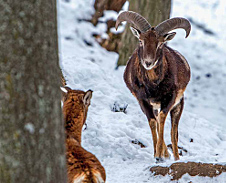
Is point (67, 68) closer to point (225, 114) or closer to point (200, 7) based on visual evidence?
point (225, 114)

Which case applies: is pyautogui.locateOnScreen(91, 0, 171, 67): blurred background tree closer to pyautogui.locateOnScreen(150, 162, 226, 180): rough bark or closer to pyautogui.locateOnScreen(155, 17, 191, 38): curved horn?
pyautogui.locateOnScreen(155, 17, 191, 38): curved horn

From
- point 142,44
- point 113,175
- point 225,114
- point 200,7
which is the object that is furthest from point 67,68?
point 200,7

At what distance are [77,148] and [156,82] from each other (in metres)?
3.35

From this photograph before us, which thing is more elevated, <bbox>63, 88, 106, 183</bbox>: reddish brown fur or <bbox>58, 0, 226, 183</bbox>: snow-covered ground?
<bbox>63, 88, 106, 183</bbox>: reddish brown fur

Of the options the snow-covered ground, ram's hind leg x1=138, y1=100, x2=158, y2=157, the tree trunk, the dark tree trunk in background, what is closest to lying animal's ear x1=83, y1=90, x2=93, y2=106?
the snow-covered ground

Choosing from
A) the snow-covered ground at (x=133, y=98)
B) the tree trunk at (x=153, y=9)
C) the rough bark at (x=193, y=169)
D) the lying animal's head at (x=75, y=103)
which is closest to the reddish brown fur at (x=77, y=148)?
the lying animal's head at (x=75, y=103)

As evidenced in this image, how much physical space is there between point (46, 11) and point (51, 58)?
0.34 metres

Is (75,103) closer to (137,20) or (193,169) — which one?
(193,169)

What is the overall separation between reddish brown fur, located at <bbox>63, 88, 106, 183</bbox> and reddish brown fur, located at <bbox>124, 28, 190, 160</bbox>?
229 centimetres

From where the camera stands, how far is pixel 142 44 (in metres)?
7.64

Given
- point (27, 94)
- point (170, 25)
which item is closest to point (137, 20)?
point (170, 25)

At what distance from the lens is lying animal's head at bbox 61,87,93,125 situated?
538 centimetres

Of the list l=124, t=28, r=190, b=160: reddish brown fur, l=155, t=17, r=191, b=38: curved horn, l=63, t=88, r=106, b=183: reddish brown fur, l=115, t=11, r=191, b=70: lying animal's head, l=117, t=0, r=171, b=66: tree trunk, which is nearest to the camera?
l=63, t=88, r=106, b=183: reddish brown fur

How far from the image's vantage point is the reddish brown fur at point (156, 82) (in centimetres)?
758
